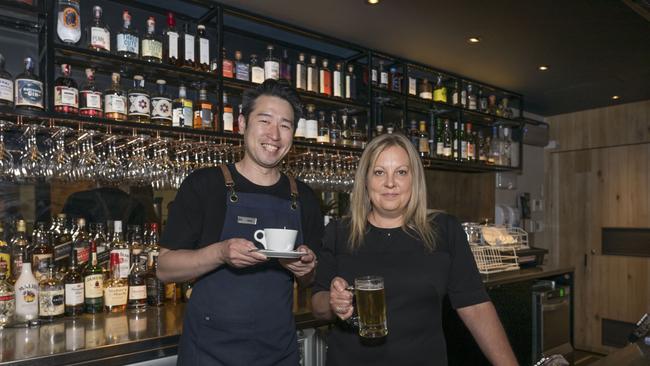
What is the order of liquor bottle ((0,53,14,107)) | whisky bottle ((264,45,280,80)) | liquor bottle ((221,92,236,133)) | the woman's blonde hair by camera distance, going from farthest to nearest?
whisky bottle ((264,45,280,80)) → liquor bottle ((221,92,236,133)) → liquor bottle ((0,53,14,107)) → the woman's blonde hair

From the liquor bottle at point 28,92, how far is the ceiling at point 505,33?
110 centimetres

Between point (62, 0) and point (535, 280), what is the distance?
3.73 meters

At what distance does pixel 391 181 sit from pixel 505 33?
215 cm

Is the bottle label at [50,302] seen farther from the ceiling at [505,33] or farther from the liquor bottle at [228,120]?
the ceiling at [505,33]

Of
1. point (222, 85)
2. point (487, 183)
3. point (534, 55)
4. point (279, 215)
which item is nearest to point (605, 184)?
point (487, 183)

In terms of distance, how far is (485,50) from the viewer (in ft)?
11.5

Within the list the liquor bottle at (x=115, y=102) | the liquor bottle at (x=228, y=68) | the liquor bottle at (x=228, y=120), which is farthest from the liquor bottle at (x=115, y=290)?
the liquor bottle at (x=228, y=68)

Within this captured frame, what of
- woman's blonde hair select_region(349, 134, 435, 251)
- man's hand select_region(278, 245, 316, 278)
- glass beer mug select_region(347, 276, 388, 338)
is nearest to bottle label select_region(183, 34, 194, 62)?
woman's blonde hair select_region(349, 134, 435, 251)

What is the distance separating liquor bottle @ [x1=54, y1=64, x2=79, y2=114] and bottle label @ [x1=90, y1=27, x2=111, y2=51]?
18 centimetres

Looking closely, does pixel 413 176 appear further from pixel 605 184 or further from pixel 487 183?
pixel 605 184

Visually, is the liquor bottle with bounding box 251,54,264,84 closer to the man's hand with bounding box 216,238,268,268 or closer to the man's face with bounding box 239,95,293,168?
the man's face with bounding box 239,95,293,168

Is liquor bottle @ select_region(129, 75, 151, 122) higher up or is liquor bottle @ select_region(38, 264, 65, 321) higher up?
liquor bottle @ select_region(129, 75, 151, 122)

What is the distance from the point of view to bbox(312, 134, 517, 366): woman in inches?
55.2

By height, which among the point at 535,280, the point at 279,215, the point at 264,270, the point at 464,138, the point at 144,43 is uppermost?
the point at 144,43
